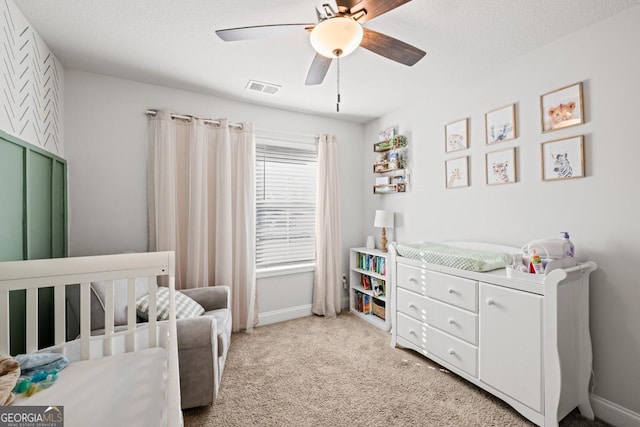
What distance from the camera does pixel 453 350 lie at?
6.62ft

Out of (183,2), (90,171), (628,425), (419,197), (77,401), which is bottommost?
(628,425)

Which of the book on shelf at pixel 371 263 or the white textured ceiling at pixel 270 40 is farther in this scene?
the book on shelf at pixel 371 263

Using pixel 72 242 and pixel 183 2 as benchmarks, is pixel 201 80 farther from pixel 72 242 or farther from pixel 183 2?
pixel 72 242

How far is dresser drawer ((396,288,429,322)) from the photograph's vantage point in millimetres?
2264

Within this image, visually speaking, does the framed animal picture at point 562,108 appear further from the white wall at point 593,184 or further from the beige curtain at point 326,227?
the beige curtain at point 326,227

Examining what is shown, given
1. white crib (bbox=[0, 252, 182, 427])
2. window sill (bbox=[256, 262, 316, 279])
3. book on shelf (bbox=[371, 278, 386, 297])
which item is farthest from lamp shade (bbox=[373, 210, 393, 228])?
white crib (bbox=[0, 252, 182, 427])

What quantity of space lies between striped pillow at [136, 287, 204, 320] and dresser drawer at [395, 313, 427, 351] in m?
1.73

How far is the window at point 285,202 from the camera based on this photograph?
10.4 feet

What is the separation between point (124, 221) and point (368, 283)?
2.65 metres

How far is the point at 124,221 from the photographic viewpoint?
8.09 ft

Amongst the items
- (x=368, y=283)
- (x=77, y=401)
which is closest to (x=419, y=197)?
(x=368, y=283)

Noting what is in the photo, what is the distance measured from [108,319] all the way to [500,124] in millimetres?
2867

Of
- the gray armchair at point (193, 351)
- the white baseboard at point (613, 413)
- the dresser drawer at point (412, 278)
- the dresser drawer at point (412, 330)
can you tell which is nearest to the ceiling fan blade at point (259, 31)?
the gray armchair at point (193, 351)

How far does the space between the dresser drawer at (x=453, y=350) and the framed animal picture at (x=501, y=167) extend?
4.27 ft
